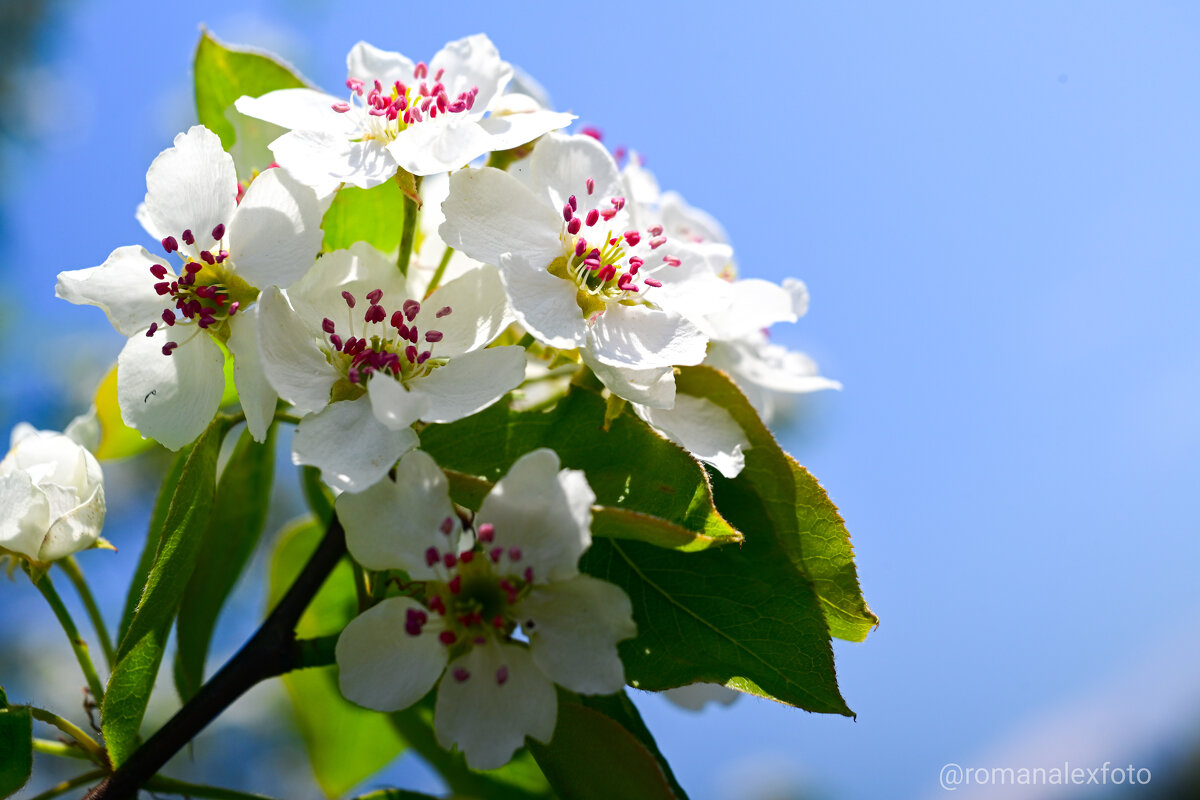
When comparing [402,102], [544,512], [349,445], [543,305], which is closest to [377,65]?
[402,102]

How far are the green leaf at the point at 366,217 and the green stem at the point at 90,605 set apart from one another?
21.6 inches

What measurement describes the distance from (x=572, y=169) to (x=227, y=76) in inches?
21.7

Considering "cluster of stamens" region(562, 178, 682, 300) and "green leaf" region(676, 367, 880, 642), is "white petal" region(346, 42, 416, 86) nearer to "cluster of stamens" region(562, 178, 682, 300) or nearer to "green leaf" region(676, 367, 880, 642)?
"cluster of stamens" region(562, 178, 682, 300)

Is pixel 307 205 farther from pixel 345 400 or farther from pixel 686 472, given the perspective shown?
pixel 686 472

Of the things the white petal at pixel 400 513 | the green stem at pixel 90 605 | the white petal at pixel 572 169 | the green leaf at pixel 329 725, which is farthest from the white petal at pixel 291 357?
the green leaf at pixel 329 725

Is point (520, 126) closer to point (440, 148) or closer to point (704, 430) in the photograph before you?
point (440, 148)

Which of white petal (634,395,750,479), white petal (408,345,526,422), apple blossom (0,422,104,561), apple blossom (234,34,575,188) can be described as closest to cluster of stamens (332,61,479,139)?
apple blossom (234,34,575,188)

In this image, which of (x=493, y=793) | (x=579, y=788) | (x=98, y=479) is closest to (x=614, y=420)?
(x=579, y=788)

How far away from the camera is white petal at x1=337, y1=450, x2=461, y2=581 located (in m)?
0.88

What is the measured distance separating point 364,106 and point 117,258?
340mm

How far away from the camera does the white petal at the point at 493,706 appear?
891mm

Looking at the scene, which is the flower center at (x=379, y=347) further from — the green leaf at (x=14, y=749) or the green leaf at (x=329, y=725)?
the green leaf at (x=329, y=725)

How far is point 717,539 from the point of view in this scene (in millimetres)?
879

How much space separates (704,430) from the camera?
3.43 ft
